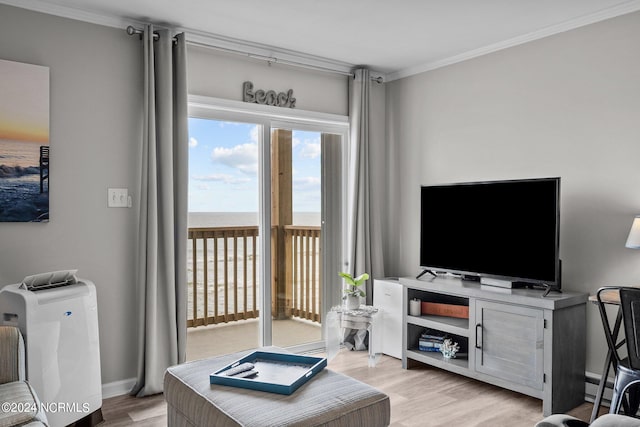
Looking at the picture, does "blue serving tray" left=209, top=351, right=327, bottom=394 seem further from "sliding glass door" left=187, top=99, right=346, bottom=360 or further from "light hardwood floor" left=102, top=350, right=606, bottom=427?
"sliding glass door" left=187, top=99, right=346, bottom=360

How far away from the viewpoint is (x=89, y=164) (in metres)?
3.25

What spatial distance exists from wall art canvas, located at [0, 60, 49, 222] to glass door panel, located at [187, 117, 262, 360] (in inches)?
40.0

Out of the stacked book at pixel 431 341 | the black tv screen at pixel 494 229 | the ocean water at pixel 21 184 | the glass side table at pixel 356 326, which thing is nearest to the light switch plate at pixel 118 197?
the ocean water at pixel 21 184

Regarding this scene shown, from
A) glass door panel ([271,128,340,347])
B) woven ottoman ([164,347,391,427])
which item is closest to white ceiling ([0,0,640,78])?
glass door panel ([271,128,340,347])

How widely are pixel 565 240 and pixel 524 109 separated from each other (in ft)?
3.32

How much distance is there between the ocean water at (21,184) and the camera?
2918mm

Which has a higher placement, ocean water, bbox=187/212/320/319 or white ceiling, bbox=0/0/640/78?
white ceiling, bbox=0/0/640/78

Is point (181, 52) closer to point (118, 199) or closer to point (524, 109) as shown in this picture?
point (118, 199)

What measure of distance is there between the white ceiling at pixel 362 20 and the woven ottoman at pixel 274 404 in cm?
223

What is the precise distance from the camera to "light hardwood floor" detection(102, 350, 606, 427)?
9.60 feet

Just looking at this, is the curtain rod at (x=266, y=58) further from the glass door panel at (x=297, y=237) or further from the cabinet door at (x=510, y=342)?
the cabinet door at (x=510, y=342)

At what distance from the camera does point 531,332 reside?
10.1 feet

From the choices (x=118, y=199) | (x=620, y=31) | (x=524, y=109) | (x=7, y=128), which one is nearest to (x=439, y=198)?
(x=524, y=109)

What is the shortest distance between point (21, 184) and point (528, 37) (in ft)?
11.7
